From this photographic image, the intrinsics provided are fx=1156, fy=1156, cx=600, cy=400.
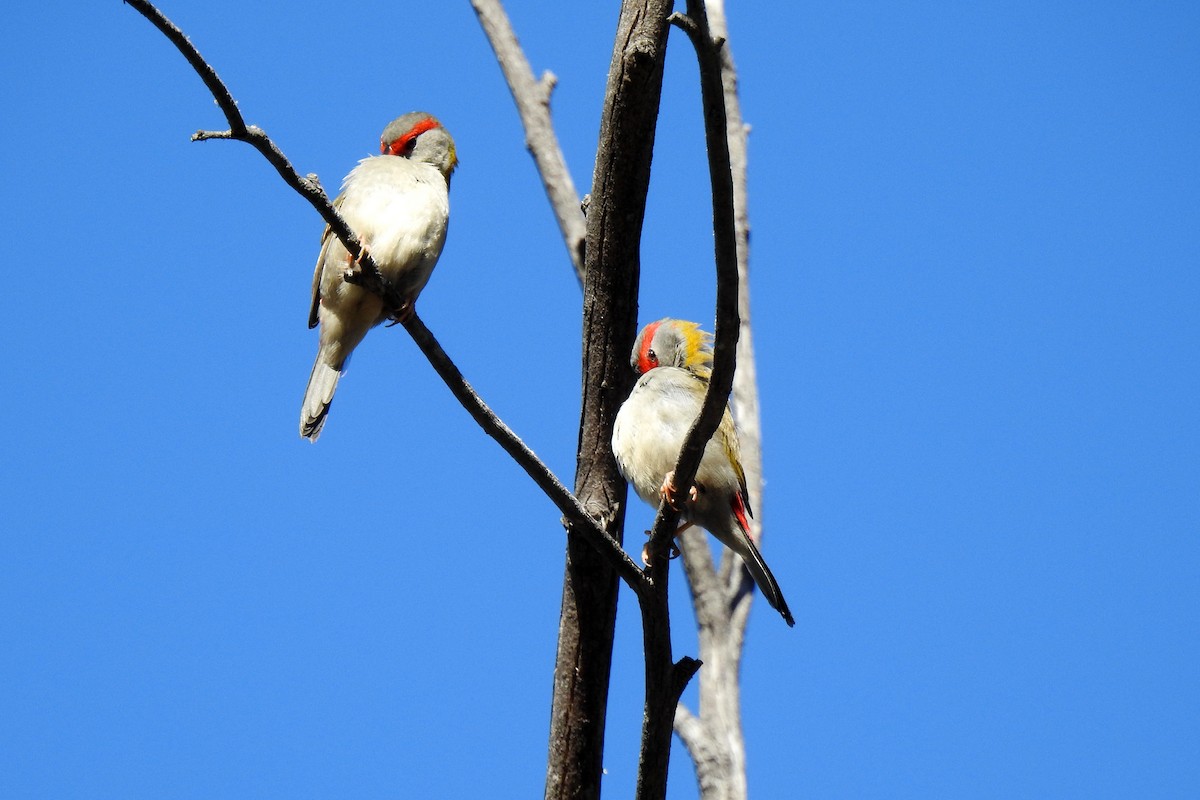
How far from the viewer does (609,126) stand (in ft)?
12.5

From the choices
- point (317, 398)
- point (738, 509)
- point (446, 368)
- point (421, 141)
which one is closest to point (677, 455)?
point (738, 509)

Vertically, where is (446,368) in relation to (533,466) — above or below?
above

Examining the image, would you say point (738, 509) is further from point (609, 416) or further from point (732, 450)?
point (609, 416)

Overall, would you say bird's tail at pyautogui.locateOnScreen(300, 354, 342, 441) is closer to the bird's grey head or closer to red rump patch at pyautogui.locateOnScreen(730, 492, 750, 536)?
the bird's grey head

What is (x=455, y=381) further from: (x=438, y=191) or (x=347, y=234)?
(x=438, y=191)

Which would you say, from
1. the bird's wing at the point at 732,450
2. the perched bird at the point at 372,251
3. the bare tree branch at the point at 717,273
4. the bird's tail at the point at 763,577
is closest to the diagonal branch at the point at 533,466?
the bare tree branch at the point at 717,273

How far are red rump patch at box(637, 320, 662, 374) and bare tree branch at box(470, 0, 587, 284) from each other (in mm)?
1389

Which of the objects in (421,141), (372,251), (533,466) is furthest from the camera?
(421,141)

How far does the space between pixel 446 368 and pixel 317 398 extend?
57.0 inches

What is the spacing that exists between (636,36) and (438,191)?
154 centimetres

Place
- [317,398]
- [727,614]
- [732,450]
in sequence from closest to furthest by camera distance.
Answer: [732,450]
[317,398]
[727,614]

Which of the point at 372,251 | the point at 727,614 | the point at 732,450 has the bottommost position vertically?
the point at 732,450

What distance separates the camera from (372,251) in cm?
457

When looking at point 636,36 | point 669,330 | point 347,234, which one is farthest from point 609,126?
point 669,330
